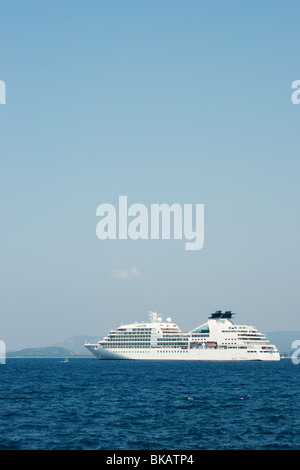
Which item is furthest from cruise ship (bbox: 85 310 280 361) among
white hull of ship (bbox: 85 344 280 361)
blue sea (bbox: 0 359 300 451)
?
blue sea (bbox: 0 359 300 451)

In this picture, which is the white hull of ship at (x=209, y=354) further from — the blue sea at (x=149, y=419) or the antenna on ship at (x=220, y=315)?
the blue sea at (x=149, y=419)

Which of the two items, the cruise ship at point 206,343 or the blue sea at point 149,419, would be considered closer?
the blue sea at point 149,419

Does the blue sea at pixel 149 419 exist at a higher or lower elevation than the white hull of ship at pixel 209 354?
higher

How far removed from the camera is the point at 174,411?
56594 millimetres

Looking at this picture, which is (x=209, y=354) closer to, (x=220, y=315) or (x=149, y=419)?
(x=220, y=315)

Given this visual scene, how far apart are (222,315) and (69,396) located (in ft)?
430

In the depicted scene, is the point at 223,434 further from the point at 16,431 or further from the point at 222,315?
the point at 222,315

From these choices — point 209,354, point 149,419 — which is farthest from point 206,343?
point 149,419

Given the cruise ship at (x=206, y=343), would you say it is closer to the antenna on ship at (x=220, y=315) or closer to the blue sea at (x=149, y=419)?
the antenna on ship at (x=220, y=315)

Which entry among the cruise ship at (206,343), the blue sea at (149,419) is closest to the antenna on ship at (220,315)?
the cruise ship at (206,343)

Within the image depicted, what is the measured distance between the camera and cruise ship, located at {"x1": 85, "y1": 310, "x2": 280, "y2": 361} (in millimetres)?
189625

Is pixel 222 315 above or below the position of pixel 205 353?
above

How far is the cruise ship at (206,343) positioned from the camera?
190m
